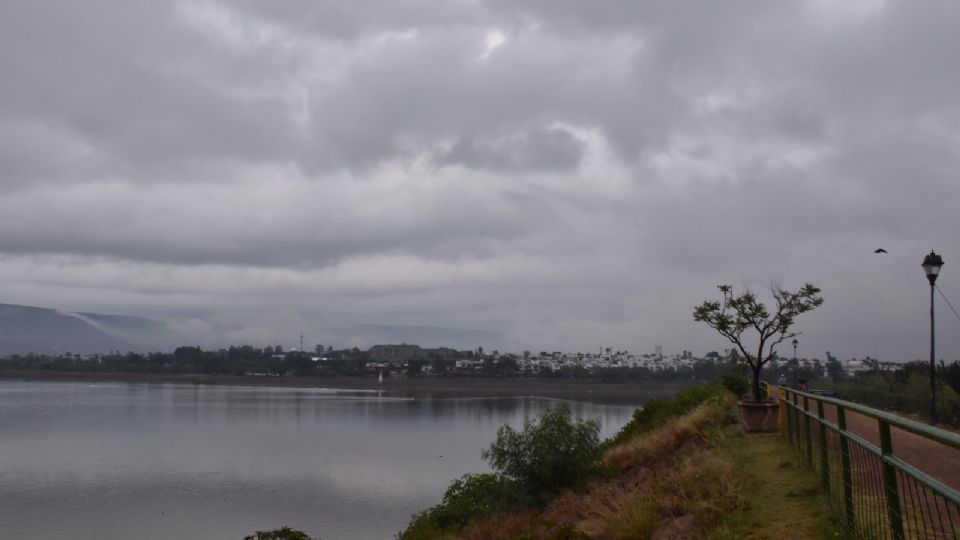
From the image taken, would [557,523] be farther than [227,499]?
No

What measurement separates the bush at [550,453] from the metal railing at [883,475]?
5.94 m

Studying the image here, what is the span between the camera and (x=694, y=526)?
28.6 feet

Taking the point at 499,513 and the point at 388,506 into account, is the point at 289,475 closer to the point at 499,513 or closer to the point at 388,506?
the point at 388,506

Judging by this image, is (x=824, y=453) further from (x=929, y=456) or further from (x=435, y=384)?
(x=435, y=384)

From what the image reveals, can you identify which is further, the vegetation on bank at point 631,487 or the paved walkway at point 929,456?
the paved walkway at point 929,456

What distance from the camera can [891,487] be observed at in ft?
18.1

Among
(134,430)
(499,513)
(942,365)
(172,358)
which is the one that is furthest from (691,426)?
(172,358)

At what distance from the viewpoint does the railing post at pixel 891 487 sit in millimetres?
5348

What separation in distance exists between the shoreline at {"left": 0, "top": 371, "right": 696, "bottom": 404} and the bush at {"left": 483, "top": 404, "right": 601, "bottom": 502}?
314 feet

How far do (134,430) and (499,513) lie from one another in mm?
55463

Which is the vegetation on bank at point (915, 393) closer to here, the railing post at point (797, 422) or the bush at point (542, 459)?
the railing post at point (797, 422)

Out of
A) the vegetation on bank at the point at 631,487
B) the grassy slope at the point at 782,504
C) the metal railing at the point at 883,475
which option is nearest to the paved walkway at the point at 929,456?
the metal railing at the point at 883,475

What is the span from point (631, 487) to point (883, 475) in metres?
7.73

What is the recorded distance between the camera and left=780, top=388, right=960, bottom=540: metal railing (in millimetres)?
4785
